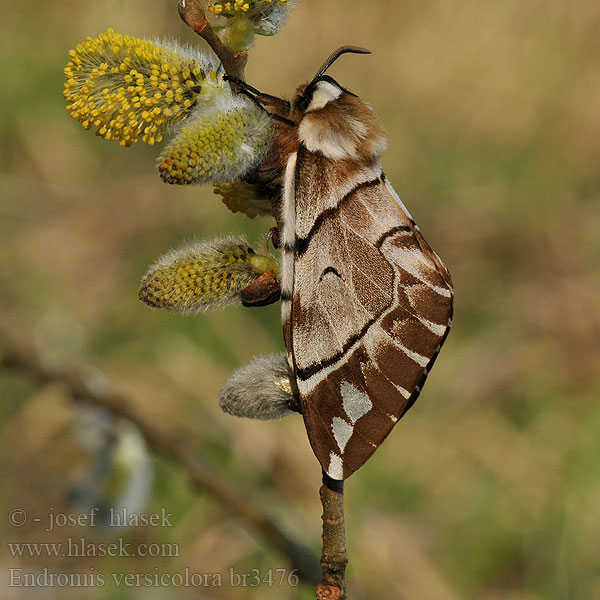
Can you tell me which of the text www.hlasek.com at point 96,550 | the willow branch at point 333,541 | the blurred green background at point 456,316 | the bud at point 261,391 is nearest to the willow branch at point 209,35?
the bud at point 261,391

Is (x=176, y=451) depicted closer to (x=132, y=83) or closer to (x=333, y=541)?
(x=333, y=541)

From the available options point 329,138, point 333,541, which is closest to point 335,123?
point 329,138

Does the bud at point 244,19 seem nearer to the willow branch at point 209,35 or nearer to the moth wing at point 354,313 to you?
the willow branch at point 209,35

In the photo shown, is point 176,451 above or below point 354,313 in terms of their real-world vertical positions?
below

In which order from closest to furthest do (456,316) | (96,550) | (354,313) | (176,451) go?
(354,313)
(176,451)
(96,550)
(456,316)

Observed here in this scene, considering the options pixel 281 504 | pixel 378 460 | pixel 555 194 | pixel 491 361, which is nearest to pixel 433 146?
pixel 555 194

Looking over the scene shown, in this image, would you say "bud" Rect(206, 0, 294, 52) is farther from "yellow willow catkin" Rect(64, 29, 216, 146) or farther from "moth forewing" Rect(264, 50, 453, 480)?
"moth forewing" Rect(264, 50, 453, 480)
